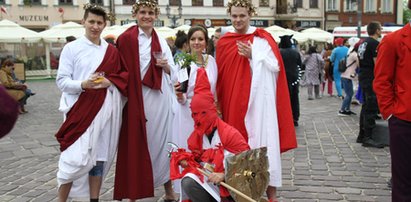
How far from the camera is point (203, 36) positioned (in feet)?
14.5

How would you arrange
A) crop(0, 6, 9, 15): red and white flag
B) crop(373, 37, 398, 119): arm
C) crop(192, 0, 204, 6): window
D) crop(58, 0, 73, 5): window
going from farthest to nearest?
crop(192, 0, 204, 6): window → crop(58, 0, 73, 5): window → crop(0, 6, 9, 15): red and white flag → crop(373, 37, 398, 119): arm

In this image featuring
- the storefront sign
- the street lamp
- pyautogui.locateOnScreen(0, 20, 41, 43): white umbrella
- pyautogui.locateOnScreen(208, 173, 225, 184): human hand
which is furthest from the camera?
the street lamp

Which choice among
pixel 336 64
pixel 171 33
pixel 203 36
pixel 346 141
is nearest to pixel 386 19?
pixel 171 33

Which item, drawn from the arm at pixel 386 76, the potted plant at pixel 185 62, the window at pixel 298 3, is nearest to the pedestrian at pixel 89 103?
the potted plant at pixel 185 62

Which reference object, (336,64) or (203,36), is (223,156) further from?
(336,64)

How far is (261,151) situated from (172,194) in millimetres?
1646

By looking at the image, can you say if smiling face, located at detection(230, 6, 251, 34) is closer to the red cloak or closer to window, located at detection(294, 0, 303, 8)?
the red cloak

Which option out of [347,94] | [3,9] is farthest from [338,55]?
[3,9]

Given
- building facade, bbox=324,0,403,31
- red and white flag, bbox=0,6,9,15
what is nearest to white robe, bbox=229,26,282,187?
red and white flag, bbox=0,6,9,15

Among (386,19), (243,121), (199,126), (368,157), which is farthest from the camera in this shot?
(386,19)

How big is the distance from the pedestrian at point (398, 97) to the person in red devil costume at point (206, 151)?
3.78 ft

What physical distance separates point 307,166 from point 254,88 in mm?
2432

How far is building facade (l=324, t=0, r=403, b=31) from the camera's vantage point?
4609 centimetres

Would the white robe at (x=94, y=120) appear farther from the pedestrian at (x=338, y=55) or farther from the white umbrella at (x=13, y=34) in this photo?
the white umbrella at (x=13, y=34)
